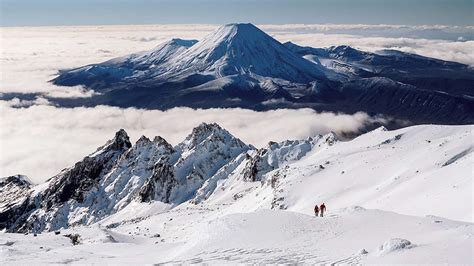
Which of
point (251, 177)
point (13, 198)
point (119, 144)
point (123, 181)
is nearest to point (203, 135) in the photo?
point (123, 181)

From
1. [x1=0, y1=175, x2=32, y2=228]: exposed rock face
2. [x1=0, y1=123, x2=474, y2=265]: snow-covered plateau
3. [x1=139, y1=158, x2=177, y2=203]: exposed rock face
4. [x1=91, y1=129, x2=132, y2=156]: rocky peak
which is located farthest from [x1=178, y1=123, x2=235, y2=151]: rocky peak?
[x1=0, y1=175, x2=32, y2=228]: exposed rock face

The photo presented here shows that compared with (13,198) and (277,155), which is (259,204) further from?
(13,198)

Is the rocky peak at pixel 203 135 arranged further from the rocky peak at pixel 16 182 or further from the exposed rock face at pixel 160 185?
the rocky peak at pixel 16 182

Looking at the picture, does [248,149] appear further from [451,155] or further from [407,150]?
[451,155]

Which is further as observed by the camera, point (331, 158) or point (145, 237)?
point (331, 158)

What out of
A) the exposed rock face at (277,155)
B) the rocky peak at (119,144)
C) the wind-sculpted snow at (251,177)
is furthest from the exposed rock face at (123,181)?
the exposed rock face at (277,155)

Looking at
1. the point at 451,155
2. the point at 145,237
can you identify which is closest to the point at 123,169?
the point at 145,237
